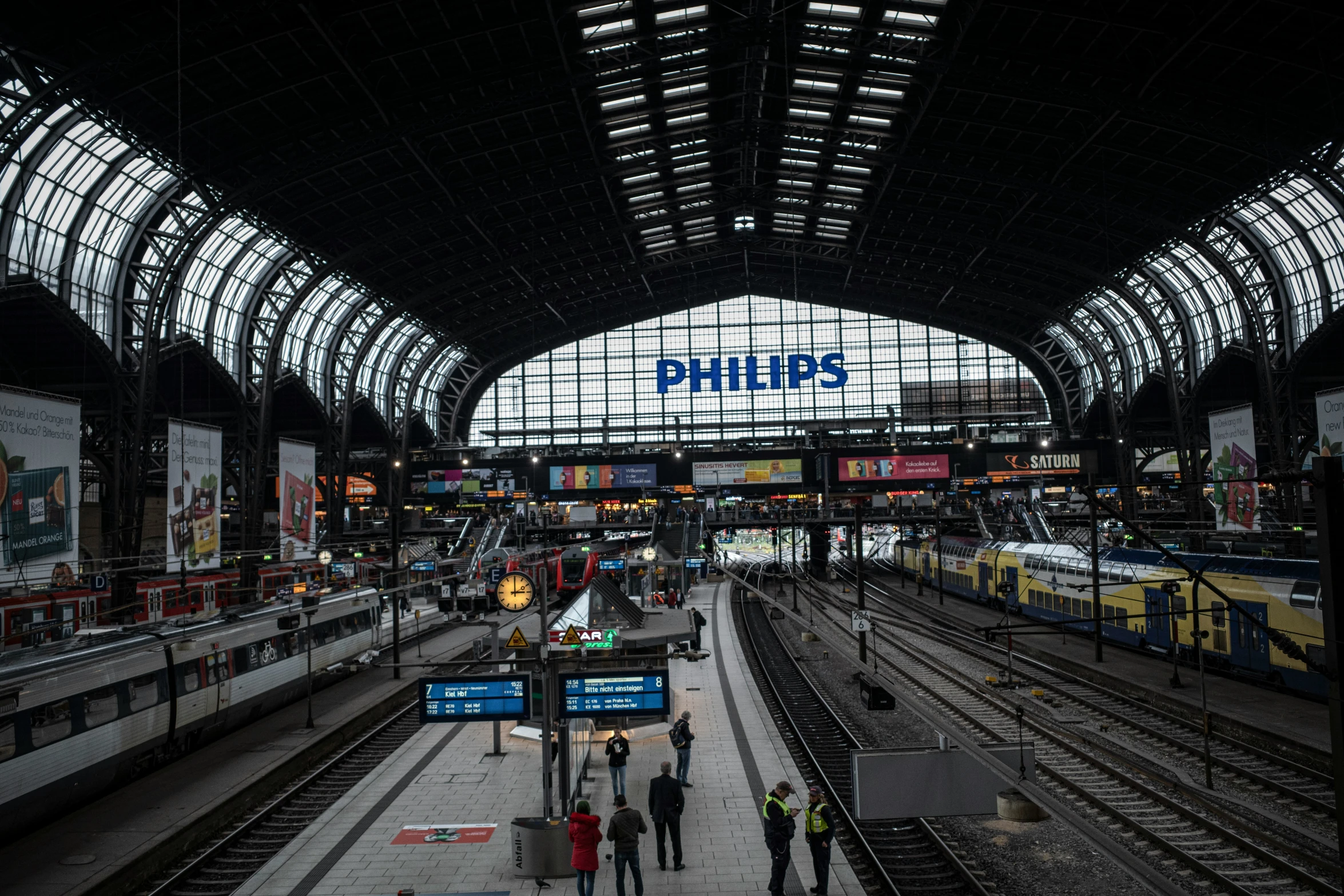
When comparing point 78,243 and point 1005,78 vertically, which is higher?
point 1005,78

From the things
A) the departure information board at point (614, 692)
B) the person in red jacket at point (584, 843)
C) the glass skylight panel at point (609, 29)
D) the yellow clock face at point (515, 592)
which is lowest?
the person in red jacket at point (584, 843)

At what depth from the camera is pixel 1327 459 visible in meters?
7.84

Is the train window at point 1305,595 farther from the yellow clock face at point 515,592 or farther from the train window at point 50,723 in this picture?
the train window at point 50,723

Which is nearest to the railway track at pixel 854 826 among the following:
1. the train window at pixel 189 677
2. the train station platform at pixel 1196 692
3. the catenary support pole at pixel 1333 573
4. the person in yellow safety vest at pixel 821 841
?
the person in yellow safety vest at pixel 821 841

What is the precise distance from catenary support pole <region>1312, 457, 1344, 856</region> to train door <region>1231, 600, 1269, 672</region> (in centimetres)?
1666

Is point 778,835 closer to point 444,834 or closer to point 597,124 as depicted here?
point 444,834

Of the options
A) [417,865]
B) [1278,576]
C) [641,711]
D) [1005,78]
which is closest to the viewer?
[417,865]

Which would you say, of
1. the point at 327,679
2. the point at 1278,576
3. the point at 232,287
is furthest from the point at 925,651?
the point at 232,287

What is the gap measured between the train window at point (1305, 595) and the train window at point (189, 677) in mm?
24659

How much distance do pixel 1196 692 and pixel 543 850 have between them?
1897 cm

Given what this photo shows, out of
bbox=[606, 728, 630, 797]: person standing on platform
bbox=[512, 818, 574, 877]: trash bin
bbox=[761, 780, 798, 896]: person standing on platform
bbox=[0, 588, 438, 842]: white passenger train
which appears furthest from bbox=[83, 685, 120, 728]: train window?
bbox=[761, 780, 798, 896]: person standing on platform

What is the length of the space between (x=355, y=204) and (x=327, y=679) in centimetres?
2724

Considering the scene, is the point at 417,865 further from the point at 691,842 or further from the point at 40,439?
the point at 40,439

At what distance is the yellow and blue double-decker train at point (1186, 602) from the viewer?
21109mm
